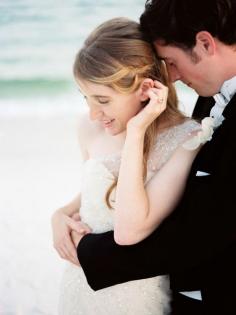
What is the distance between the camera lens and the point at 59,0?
393 inches

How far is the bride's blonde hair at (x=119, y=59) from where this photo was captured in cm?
177

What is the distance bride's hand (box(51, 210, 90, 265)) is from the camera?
191 cm

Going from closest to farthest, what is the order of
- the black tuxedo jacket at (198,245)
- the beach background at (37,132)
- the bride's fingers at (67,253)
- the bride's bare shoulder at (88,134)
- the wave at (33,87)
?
the black tuxedo jacket at (198,245), the bride's fingers at (67,253), the bride's bare shoulder at (88,134), the beach background at (37,132), the wave at (33,87)

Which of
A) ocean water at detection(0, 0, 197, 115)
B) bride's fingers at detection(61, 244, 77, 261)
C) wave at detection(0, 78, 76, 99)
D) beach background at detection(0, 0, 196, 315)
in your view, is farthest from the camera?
ocean water at detection(0, 0, 197, 115)

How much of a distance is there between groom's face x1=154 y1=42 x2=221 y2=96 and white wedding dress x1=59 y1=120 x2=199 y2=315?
0.14m

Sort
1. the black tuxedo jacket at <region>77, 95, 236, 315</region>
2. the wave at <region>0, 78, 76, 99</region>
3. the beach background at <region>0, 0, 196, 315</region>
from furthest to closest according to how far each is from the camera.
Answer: the wave at <region>0, 78, 76, 99</region>
the beach background at <region>0, 0, 196, 315</region>
the black tuxedo jacket at <region>77, 95, 236, 315</region>

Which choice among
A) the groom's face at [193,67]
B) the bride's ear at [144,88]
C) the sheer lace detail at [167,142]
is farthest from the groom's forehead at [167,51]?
the sheer lace detail at [167,142]

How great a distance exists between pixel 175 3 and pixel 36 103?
5.79 meters

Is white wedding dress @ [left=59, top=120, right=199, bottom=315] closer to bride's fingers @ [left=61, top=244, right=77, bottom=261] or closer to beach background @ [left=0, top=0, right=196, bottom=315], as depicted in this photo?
bride's fingers @ [left=61, top=244, right=77, bottom=261]

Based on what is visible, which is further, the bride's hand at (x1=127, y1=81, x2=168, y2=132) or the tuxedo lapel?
the bride's hand at (x1=127, y1=81, x2=168, y2=132)

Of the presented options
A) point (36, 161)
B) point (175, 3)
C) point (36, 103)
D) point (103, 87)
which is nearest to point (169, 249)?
point (103, 87)

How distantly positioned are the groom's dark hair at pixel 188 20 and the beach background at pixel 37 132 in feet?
1.68

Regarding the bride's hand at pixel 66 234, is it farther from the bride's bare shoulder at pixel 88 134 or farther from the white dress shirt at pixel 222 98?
the white dress shirt at pixel 222 98

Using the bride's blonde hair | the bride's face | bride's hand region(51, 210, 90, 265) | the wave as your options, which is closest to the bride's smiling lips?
the bride's face
